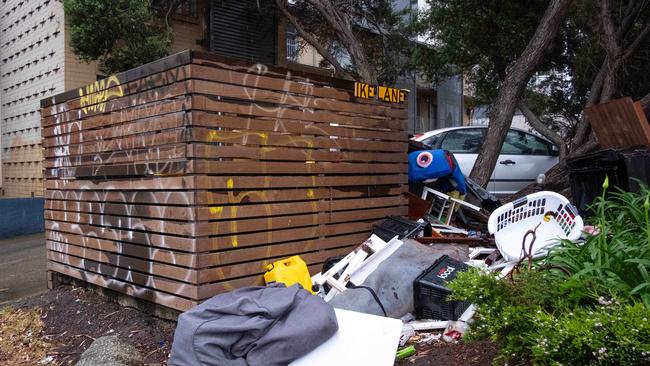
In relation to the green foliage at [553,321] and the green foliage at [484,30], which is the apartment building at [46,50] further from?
the green foliage at [553,321]

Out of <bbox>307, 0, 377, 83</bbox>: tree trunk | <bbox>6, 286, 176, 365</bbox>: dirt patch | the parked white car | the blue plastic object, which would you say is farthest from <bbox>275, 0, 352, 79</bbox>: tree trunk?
<bbox>6, 286, 176, 365</bbox>: dirt patch

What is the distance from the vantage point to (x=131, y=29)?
894 cm

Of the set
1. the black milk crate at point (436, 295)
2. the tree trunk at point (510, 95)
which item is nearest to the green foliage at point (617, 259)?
the black milk crate at point (436, 295)

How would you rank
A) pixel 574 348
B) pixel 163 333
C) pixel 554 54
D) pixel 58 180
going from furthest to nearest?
1. pixel 554 54
2. pixel 58 180
3. pixel 163 333
4. pixel 574 348

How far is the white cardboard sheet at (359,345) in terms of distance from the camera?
3.08 m

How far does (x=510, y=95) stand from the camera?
7449mm

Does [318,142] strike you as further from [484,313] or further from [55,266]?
[55,266]

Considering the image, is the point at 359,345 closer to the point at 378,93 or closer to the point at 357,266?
the point at 357,266

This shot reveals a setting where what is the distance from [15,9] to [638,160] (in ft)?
43.9

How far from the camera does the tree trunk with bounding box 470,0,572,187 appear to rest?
23.8 ft

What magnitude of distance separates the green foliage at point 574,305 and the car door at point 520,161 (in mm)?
5688

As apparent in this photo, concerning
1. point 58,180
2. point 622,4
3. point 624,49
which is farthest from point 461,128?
point 58,180

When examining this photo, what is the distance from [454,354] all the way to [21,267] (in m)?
6.95

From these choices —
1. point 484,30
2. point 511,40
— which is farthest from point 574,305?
point 484,30
